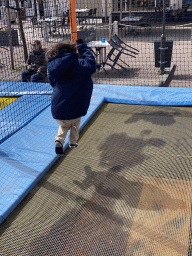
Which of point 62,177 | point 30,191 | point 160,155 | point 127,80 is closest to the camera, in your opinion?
point 30,191

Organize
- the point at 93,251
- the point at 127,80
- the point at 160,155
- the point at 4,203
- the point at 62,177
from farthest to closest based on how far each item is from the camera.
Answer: the point at 127,80, the point at 160,155, the point at 62,177, the point at 4,203, the point at 93,251

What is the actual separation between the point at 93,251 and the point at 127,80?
4.58 m

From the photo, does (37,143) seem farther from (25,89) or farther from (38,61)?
(38,61)

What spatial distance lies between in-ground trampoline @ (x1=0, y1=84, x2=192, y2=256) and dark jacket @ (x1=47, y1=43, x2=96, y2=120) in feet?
2.34

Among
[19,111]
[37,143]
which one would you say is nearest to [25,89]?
[19,111]

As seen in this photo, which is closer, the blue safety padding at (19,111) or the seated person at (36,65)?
the blue safety padding at (19,111)

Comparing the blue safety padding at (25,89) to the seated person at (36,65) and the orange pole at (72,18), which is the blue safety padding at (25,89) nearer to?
the seated person at (36,65)

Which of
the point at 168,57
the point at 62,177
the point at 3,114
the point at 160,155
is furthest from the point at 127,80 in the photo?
the point at 62,177

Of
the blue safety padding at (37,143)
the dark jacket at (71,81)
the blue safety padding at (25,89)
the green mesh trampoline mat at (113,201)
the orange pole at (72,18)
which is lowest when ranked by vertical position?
the green mesh trampoline mat at (113,201)

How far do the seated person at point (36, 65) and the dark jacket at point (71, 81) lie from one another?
3.24m

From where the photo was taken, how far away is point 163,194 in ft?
8.70

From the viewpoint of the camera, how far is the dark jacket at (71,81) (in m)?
2.44

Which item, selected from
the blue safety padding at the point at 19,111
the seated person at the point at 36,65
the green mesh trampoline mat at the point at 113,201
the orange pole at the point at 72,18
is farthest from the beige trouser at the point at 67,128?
the seated person at the point at 36,65

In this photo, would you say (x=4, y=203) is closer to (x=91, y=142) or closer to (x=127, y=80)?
(x=91, y=142)
